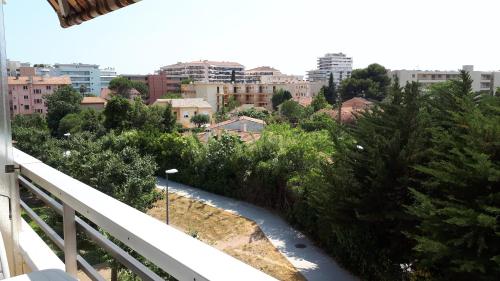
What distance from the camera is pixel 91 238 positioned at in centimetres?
109

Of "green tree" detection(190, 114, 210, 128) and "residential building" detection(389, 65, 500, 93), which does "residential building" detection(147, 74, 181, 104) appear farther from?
"residential building" detection(389, 65, 500, 93)

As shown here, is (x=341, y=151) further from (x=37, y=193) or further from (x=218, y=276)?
(x=218, y=276)

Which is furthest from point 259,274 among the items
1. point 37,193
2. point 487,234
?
point 487,234

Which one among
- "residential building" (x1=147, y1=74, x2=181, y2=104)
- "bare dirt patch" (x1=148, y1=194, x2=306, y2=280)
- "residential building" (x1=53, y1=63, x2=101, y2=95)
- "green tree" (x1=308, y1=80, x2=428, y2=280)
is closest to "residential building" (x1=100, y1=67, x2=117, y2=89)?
"residential building" (x1=53, y1=63, x2=101, y2=95)

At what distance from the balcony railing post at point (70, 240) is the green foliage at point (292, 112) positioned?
36030 mm

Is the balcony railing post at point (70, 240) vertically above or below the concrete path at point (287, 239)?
above

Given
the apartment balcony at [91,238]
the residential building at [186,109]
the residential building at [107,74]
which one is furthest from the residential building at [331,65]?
the apartment balcony at [91,238]

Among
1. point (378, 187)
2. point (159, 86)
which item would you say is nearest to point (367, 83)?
point (159, 86)

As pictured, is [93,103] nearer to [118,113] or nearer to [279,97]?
[279,97]

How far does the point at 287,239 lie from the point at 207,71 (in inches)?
2779

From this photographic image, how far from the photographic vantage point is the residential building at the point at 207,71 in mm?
78250

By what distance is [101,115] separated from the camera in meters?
26.8

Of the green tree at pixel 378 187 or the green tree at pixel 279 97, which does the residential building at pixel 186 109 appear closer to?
the green tree at pixel 279 97

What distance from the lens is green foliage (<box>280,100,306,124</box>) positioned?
123 feet
